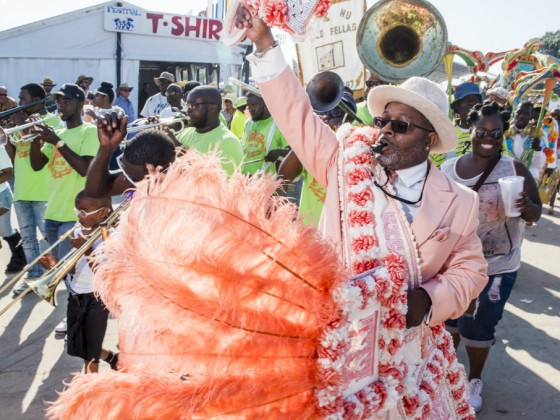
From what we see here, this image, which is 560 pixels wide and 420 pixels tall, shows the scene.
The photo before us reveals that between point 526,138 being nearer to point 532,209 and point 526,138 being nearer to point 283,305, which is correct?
point 532,209

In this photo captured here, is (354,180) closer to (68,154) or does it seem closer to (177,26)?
(68,154)

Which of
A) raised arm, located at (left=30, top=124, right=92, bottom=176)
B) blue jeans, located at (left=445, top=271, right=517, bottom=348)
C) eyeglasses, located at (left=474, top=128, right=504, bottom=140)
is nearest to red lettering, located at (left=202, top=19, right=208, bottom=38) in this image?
raised arm, located at (left=30, top=124, right=92, bottom=176)

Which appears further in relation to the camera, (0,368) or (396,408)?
(0,368)

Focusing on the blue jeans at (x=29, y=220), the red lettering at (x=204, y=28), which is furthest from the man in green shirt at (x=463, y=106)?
the red lettering at (x=204, y=28)

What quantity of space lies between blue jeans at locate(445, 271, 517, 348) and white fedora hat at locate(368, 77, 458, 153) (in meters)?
2.01

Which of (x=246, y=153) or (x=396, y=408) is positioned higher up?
(x=246, y=153)

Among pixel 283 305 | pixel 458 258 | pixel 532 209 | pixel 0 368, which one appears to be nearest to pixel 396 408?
pixel 458 258

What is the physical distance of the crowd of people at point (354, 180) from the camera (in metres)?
2.32

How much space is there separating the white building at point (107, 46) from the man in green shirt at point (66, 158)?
12110 mm

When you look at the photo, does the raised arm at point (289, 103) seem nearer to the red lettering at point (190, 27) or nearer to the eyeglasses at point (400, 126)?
the eyeglasses at point (400, 126)

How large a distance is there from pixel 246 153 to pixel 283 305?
4.63 meters

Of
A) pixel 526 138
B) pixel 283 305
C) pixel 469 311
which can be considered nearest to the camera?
pixel 283 305

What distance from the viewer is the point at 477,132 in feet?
13.6

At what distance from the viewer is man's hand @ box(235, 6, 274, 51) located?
2.14m
